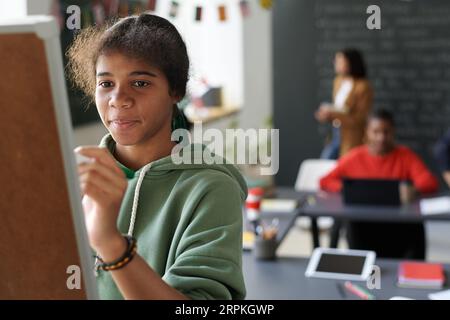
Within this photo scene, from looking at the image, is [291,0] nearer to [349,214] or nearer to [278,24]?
[278,24]

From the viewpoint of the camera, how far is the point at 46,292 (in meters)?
0.67

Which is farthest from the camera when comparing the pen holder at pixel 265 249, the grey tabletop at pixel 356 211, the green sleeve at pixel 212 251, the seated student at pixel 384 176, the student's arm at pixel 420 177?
the student's arm at pixel 420 177

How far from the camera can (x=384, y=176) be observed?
11.0ft

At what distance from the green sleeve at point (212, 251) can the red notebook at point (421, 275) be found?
131 cm

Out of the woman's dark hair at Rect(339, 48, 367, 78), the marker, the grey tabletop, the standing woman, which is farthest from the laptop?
the woman's dark hair at Rect(339, 48, 367, 78)

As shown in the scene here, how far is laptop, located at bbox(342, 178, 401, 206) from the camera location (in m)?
2.98

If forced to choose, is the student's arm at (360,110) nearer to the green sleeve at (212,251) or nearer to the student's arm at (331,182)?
the student's arm at (331,182)

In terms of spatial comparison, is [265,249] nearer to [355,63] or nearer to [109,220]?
[109,220]

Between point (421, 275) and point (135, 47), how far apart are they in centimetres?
149

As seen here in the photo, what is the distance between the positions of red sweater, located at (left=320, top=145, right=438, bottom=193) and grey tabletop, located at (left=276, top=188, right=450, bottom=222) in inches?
4.2

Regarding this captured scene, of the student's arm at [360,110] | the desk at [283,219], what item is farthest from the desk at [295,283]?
the student's arm at [360,110]

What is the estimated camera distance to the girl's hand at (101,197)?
632 millimetres

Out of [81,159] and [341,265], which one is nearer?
[81,159]

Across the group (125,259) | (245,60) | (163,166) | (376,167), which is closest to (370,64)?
(245,60)
